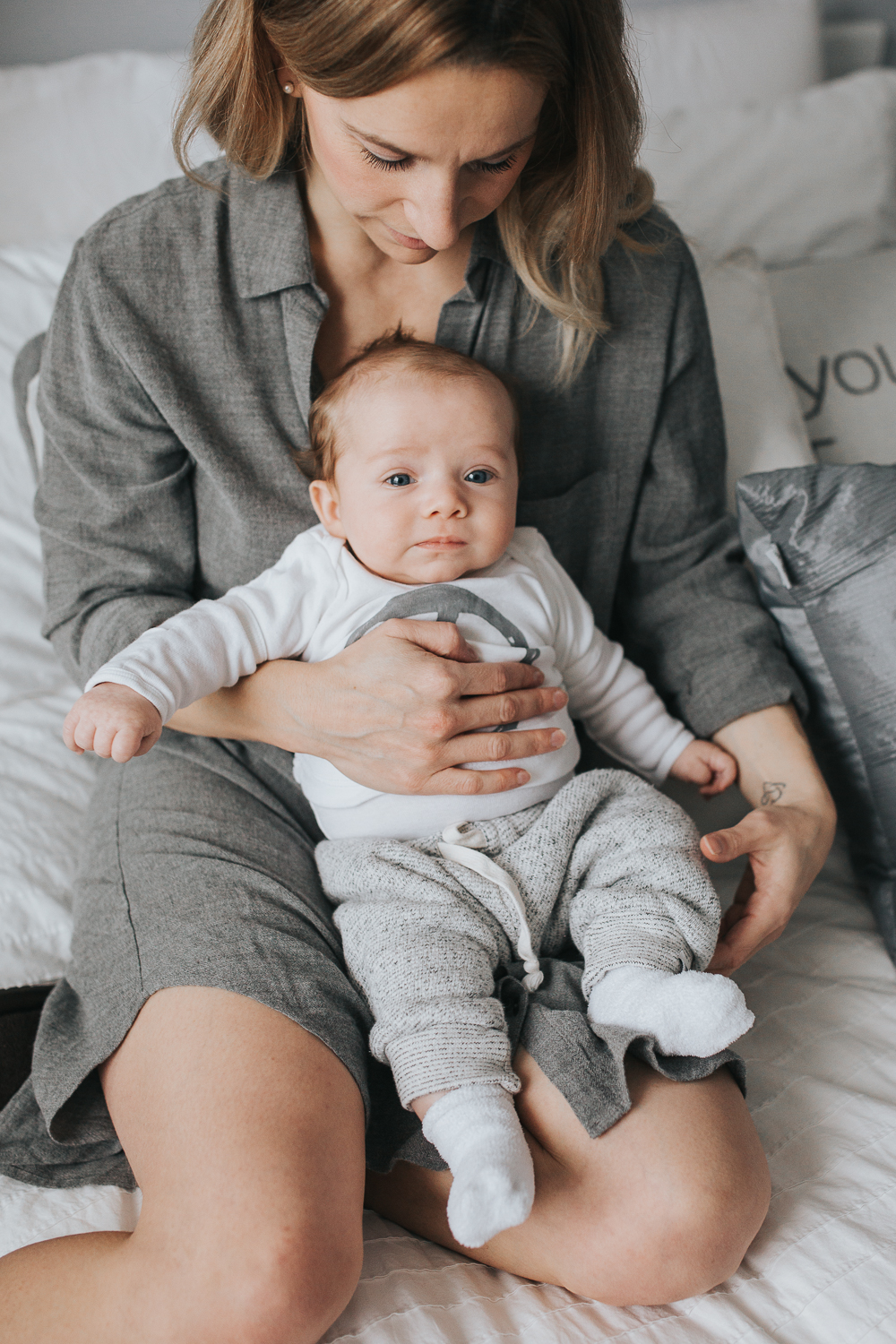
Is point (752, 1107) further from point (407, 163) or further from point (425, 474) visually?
point (407, 163)

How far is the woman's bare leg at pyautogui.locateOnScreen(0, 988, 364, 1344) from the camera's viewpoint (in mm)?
746

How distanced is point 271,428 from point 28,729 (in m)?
0.51

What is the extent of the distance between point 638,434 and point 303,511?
17.1 inches

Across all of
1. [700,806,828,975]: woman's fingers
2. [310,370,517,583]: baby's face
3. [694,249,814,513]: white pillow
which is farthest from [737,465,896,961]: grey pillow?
[310,370,517,583]: baby's face

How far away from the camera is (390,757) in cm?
102

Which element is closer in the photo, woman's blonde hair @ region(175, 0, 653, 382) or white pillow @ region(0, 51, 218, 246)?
woman's blonde hair @ region(175, 0, 653, 382)

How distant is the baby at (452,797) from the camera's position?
2.84ft

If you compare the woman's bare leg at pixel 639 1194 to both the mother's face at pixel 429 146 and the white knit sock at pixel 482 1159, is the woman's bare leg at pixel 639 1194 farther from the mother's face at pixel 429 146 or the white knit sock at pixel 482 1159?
the mother's face at pixel 429 146

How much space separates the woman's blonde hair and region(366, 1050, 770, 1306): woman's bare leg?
82 centimetres

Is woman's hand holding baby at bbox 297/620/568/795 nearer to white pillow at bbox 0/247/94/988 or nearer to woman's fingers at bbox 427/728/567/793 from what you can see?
woman's fingers at bbox 427/728/567/793

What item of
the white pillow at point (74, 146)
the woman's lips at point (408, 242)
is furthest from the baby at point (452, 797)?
the white pillow at point (74, 146)

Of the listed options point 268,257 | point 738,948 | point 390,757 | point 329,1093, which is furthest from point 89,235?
point 738,948

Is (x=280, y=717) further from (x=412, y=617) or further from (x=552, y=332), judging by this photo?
(x=552, y=332)

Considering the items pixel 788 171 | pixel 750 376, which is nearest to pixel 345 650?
pixel 750 376
